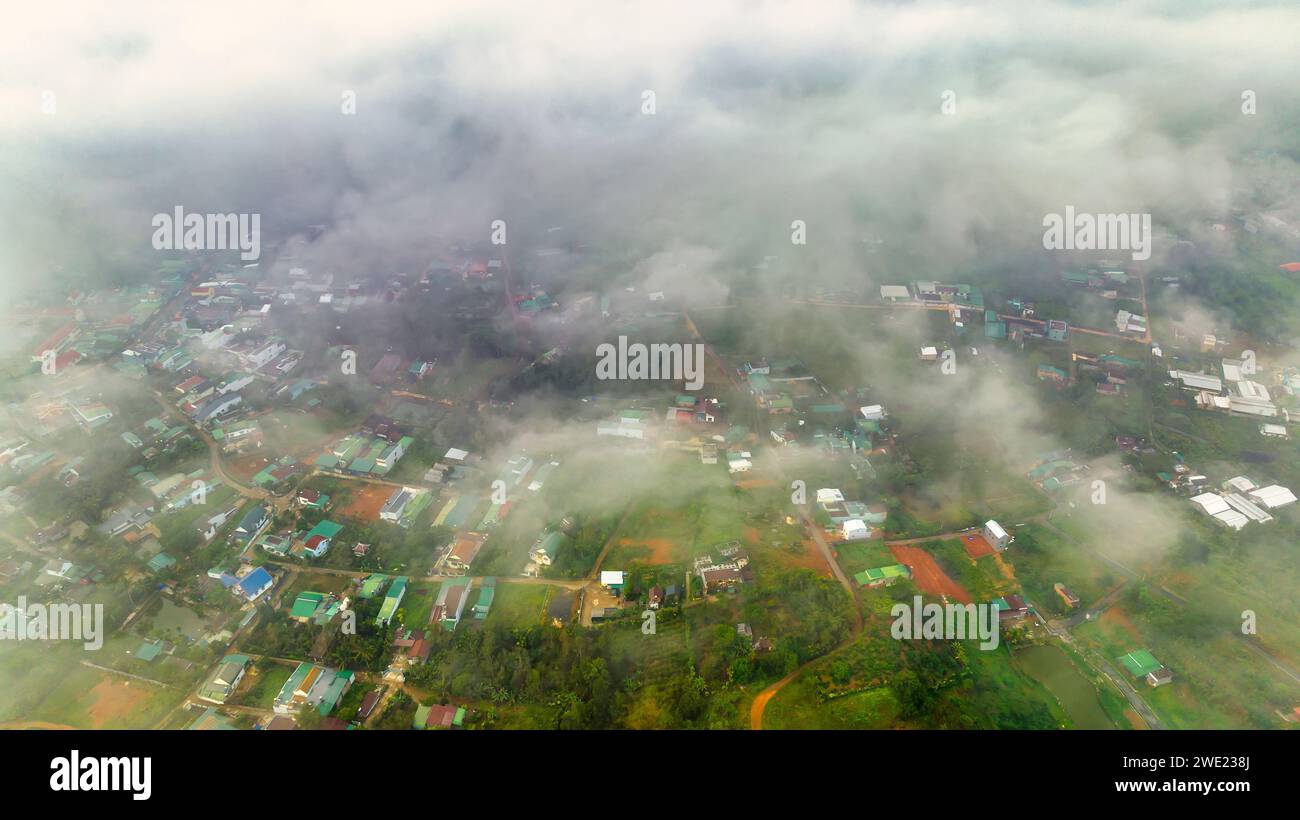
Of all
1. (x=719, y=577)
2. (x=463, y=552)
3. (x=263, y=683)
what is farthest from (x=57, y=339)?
(x=719, y=577)

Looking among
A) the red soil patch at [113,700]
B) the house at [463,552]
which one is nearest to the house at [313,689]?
the red soil patch at [113,700]

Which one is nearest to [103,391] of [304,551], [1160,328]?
[304,551]

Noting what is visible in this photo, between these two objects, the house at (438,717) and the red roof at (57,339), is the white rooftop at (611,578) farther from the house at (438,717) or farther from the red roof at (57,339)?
the red roof at (57,339)

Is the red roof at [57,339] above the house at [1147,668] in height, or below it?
A: above

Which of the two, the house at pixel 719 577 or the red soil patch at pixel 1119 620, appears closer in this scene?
the red soil patch at pixel 1119 620

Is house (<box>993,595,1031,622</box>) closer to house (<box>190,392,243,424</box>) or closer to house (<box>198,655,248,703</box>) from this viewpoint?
house (<box>198,655,248,703</box>)

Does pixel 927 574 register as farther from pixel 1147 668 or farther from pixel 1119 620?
pixel 1147 668
